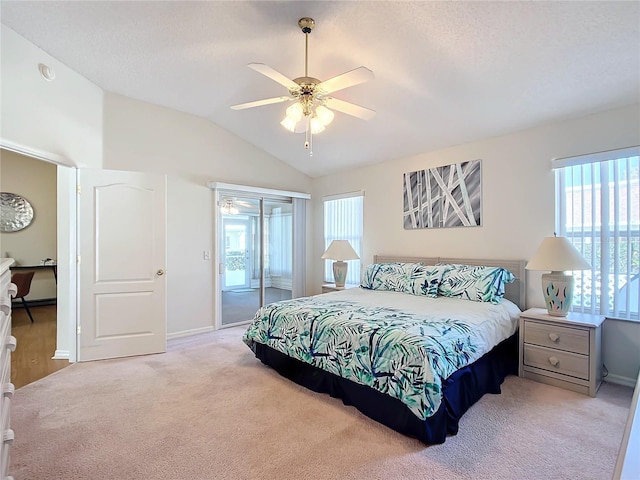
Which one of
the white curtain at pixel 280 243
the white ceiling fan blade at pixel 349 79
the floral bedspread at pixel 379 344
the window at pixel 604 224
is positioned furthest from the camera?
the white curtain at pixel 280 243

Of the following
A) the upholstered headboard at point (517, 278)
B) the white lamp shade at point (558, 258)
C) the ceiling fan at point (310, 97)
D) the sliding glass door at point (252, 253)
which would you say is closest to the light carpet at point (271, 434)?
the upholstered headboard at point (517, 278)

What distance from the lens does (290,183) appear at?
5609 millimetres

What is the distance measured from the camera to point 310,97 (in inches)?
96.7

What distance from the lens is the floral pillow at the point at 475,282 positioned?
10.5 feet

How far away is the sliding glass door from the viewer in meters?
4.90

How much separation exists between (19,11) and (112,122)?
4.69 feet

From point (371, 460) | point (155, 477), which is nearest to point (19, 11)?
point (155, 477)

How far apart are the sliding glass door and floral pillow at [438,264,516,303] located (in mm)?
2864

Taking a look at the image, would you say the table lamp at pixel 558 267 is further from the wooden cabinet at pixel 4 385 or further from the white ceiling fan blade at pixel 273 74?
the wooden cabinet at pixel 4 385

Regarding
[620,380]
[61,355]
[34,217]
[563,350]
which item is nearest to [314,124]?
[563,350]

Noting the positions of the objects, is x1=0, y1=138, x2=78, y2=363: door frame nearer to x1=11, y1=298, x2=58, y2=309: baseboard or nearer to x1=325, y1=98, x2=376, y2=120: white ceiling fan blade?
x1=325, y1=98, x2=376, y2=120: white ceiling fan blade

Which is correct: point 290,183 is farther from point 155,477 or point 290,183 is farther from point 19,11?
point 155,477

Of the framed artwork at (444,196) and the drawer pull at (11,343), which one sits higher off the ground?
the framed artwork at (444,196)

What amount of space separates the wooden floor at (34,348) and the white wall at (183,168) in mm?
1295
